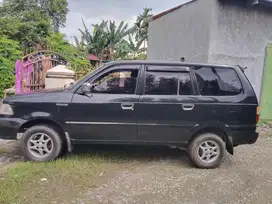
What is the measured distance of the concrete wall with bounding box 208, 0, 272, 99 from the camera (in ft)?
26.1

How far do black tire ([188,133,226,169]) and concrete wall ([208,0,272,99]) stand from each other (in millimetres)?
3735

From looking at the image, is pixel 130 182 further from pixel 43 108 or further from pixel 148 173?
pixel 43 108

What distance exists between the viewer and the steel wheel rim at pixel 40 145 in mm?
4691

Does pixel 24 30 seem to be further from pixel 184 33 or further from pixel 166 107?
pixel 166 107

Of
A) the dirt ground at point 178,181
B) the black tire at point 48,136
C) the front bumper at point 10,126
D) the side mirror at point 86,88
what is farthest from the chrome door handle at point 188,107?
the front bumper at point 10,126

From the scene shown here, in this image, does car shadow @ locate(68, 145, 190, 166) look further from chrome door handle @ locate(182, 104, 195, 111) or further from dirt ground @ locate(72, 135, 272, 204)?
chrome door handle @ locate(182, 104, 195, 111)

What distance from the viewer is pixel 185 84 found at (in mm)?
4793

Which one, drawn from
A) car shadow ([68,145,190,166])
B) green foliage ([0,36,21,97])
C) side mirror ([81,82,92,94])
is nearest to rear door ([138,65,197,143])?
car shadow ([68,145,190,166])

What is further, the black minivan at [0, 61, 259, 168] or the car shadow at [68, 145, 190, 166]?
the car shadow at [68, 145, 190, 166]

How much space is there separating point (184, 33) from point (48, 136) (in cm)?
636

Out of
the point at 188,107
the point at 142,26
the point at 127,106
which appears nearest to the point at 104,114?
the point at 127,106

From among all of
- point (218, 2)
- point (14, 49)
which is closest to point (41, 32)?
point (14, 49)

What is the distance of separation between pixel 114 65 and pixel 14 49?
7.73 metres

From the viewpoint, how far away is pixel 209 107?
471cm
